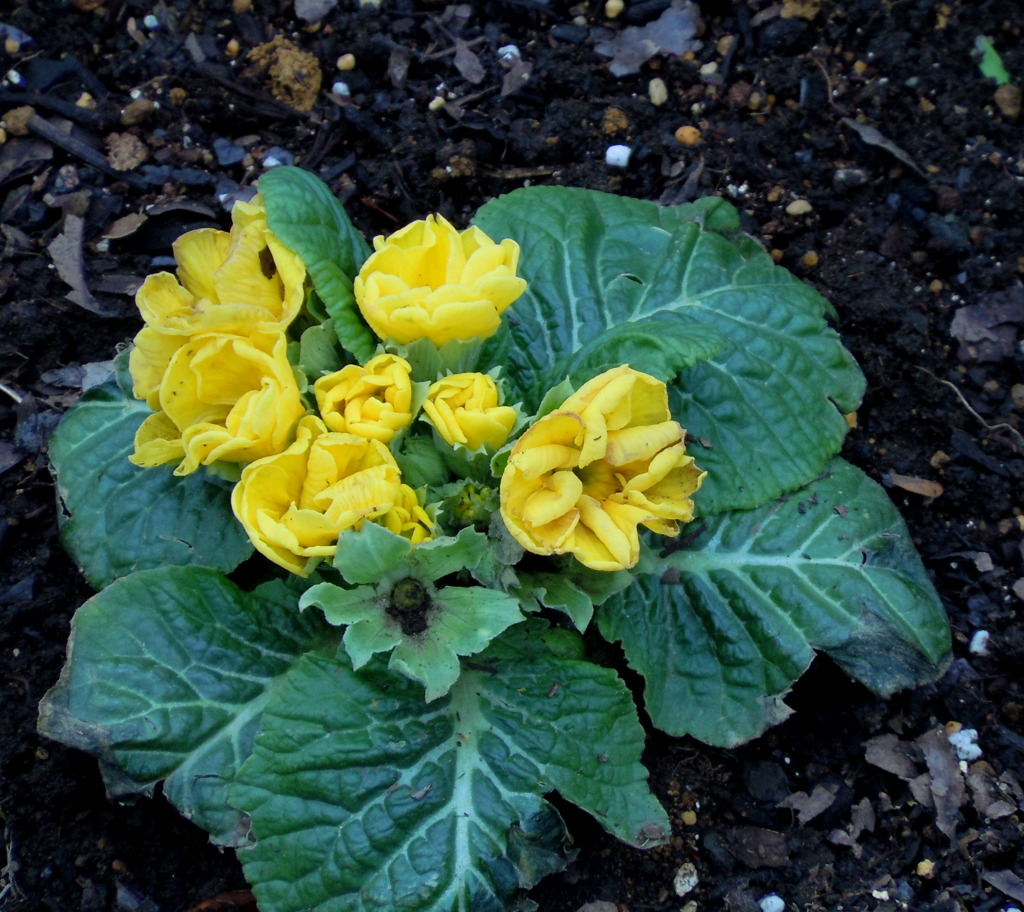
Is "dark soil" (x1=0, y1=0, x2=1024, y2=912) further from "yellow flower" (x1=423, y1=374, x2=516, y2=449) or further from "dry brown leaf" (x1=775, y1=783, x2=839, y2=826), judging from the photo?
"yellow flower" (x1=423, y1=374, x2=516, y2=449)

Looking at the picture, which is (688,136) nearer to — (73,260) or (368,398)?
(368,398)

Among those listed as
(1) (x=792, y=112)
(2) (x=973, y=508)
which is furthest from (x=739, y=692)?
(1) (x=792, y=112)

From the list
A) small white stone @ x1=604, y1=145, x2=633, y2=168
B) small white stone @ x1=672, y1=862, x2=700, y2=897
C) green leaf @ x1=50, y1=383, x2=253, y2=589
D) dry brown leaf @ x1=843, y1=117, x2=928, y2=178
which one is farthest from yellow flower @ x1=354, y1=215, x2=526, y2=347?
dry brown leaf @ x1=843, y1=117, x2=928, y2=178

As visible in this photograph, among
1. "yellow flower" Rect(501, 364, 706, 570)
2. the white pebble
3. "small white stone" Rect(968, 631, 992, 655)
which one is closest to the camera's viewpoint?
"yellow flower" Rect(501, 364, 706, 570)

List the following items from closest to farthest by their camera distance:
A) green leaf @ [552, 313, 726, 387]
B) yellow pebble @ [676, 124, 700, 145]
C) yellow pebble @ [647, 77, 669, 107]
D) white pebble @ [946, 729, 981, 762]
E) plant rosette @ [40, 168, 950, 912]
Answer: plant rosette @ [40, 168, 950, 912], green leaf @ [552, 313, 726, 387], white pebble @ [946, 729, 981, 762], yellow pebble @ [676, 124, 700, 145], yellow pebble @ [647, 77, 669, 107]

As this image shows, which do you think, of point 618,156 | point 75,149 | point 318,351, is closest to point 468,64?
point 618,156

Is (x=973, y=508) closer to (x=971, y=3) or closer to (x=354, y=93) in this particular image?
(x=971, y=3)
